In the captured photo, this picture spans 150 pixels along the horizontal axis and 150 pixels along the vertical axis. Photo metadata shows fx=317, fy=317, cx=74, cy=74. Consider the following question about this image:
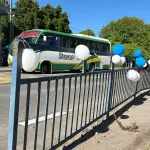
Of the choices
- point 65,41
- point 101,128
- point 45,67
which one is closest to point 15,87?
point 101,128

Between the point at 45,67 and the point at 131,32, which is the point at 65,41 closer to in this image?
the point at 45,67

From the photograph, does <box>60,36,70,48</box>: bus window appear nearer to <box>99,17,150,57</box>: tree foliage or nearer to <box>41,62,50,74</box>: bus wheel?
<box>41,62,50,74</box>: bus wheel

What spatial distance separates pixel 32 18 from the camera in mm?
38094

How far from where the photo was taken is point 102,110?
614 cm

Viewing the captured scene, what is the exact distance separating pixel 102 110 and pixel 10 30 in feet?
93.1

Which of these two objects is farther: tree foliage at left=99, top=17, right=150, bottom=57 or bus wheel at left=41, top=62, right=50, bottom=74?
tree foliage at left=99, top=17, right=150, bottom=57

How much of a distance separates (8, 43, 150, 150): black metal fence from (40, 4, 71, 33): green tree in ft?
110

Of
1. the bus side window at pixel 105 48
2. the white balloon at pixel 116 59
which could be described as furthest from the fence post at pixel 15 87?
the bus side window at pixel 105 48

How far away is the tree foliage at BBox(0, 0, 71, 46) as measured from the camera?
37050 millimetres

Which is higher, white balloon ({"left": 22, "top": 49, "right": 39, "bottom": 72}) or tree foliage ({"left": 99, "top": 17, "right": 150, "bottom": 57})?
tree foliage ({"left": 99, "top": 17, "right": 150, "bottom": 57})

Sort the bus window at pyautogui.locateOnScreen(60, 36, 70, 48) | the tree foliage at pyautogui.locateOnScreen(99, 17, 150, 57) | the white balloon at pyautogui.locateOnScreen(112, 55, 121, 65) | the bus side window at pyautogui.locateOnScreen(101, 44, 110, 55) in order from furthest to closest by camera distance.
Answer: the tree foliage at pyautogui.locateOnScreen(99, 17, 150, 57)
the bus side window at pyautogui.locateOnScreen(101, 44, 110, 55)
the bus window at pyautogui.locateOnScreen(60, 36, 70, 48)
the white balloon at pyautogui.locateOnScreen(112, 55, 121, 65)

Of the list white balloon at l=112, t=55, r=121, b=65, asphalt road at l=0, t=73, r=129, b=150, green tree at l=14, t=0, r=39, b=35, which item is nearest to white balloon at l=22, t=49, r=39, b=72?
asphalt road at l=0, t=73, r=129, b=150

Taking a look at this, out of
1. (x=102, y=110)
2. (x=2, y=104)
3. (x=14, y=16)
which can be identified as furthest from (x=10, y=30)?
(x=102, y=110)

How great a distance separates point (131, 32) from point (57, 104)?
5493 centimetres
